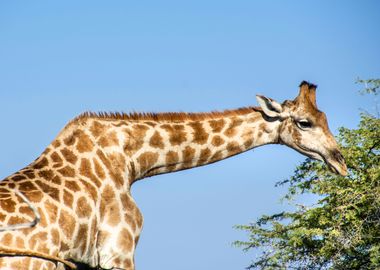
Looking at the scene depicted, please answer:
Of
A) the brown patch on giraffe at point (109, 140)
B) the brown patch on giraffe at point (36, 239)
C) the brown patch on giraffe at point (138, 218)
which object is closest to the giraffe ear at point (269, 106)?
the brown patch on giraffe at point (109, 140)

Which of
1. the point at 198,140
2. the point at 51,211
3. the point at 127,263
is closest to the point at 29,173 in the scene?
the point at 51,211

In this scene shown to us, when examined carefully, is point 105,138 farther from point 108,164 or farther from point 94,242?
point 94,242

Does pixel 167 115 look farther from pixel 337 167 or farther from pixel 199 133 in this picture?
pixel 337 167

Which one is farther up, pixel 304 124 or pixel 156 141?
pixel 304 124

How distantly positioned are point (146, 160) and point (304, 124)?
281 centimetres

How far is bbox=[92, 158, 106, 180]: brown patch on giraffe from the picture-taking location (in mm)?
9812

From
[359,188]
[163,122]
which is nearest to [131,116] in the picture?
[163,122]

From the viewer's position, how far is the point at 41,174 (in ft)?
30.8

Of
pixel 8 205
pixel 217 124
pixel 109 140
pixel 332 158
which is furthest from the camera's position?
pixel 332 158

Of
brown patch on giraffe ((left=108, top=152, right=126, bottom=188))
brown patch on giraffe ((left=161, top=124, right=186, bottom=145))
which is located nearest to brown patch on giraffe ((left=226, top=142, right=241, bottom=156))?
brown patch on giraffe ((left=161, top=124, right=186, bottom=145))

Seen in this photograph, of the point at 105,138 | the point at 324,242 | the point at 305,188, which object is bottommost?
the point at 105,138

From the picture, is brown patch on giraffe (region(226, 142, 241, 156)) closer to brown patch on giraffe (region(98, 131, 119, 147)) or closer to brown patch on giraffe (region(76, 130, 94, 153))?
brown patch on giraffe (region(98, 131, 119, 147))

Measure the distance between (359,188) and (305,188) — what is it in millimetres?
2660

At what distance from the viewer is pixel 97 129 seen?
33.7ft
